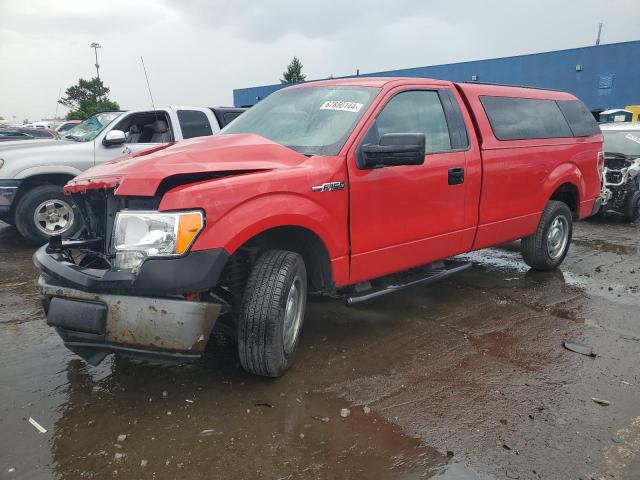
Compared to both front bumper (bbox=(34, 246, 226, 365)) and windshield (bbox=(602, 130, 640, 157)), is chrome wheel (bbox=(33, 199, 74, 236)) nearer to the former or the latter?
front bumper (bbox=(34, 246, 226, 365))

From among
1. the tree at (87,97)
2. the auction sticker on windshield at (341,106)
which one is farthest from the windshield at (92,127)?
the tree at (87,97)

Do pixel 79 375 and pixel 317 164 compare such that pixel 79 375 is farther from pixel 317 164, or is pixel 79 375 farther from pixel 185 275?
pixel 317 164

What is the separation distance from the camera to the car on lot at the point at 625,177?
8.64 meters

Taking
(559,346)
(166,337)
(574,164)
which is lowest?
(559,346)

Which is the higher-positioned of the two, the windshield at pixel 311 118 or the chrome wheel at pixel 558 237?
the windshield at pixel 311 118

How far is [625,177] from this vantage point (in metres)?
8.58

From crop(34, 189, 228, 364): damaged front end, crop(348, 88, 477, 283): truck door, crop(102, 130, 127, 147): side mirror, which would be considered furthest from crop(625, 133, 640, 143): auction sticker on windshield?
crop(34, 189, 228, 364): damaged front end

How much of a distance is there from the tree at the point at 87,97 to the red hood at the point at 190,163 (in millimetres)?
35423

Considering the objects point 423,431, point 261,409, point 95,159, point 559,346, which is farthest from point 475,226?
point 95,159

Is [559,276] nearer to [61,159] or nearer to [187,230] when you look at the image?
[187,230]

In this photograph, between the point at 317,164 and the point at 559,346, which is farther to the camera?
the point at 559,346

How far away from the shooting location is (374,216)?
11.8 ft

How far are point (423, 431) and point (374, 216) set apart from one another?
1.52 metres

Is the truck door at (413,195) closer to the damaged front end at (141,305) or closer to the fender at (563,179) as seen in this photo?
the damaged front end at (141,305)
